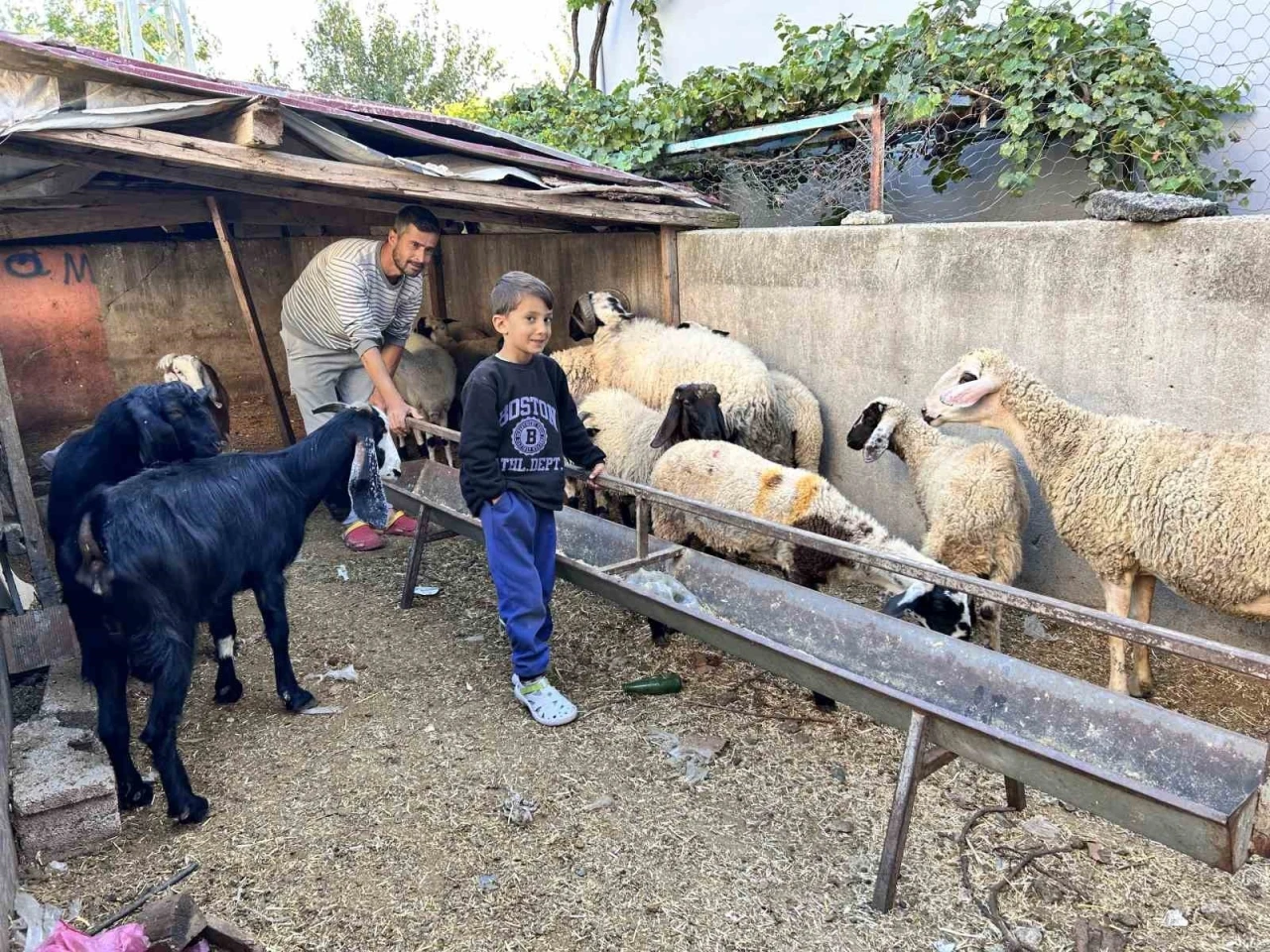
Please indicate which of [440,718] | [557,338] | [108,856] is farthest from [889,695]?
[557,338]

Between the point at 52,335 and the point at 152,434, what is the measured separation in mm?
5951

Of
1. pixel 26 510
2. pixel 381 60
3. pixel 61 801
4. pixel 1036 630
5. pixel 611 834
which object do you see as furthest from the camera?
pixel 381 60

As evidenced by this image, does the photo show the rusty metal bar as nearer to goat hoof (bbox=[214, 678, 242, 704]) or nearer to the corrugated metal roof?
goat hoof (bbox=[214, 678, 242, 704])

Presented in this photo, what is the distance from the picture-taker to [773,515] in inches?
172

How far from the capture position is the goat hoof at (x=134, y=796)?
10.3ft

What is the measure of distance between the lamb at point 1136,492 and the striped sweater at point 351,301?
11.0ft

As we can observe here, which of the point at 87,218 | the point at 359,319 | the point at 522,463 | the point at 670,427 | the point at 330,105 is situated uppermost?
the point at 330,105

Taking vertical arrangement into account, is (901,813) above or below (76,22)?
below

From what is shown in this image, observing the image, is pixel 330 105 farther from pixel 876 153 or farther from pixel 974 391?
pixel 974 391

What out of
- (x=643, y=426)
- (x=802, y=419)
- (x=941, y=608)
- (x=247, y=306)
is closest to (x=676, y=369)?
(x=643, y=426)

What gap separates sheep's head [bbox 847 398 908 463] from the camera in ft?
15.8

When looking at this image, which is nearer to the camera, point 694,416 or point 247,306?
point 694,416

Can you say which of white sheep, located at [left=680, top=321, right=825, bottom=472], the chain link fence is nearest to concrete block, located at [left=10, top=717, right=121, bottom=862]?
white sheep, located at [left=680, top=321, right=825, bottom=472]

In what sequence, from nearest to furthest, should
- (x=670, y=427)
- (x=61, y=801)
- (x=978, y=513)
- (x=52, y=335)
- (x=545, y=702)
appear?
(x=61, y=801)
(x=545, y=702)
(x=978, y=513)
(x=670, y=427)
(x=52, y=335)
